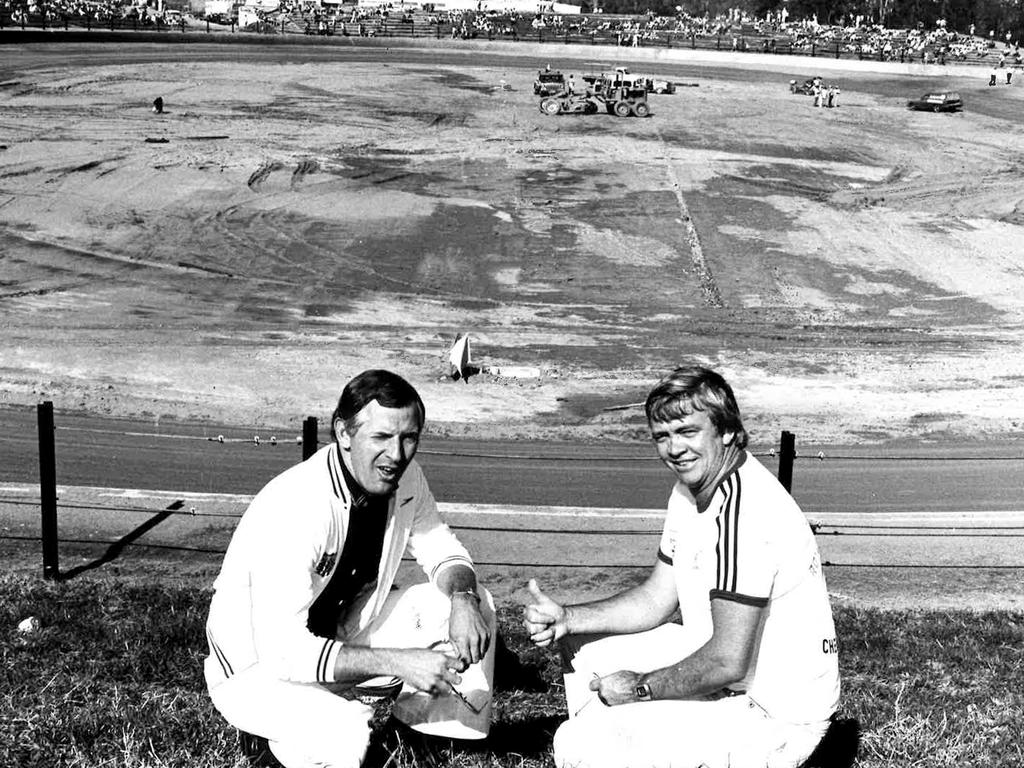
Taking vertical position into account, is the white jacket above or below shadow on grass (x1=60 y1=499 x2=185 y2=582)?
above

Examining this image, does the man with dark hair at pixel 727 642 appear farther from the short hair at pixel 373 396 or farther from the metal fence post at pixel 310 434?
the metal fence post at pixel 310 434

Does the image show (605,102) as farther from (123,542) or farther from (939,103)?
(123,542)

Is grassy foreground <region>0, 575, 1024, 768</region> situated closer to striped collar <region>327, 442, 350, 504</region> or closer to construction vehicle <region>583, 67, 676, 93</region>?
striped collar <region>327, 442, 350, 504</region>

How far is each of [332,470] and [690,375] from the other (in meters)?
1.32

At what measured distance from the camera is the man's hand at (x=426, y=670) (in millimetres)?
4320

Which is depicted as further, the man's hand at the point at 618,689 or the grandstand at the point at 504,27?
the grandstand at the point at 504,27

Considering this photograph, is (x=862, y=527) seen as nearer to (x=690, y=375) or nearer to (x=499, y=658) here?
(x=499, y=658)

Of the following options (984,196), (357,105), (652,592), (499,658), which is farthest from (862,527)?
(357,105)

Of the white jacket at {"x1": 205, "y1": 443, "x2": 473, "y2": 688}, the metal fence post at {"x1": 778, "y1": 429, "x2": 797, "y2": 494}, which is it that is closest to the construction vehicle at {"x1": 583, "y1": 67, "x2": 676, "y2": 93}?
the metal fence post at {"x1": 778, "y1": 429, "x2": 797, "y2": 494}

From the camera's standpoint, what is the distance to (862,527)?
10.9 m

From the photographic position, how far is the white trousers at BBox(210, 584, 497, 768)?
438cm

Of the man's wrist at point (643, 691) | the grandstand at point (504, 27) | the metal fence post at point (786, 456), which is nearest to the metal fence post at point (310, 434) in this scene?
the metal fence post at point (786, 456)

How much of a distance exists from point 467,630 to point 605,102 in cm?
4391

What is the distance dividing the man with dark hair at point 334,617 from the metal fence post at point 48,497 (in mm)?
3961
